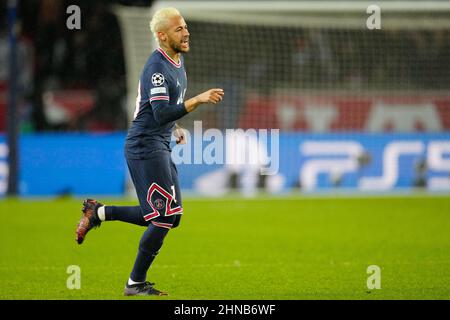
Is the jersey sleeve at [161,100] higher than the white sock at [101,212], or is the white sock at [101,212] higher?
the jersey sleeve at [161,100]

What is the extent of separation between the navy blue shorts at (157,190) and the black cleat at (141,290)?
473mm

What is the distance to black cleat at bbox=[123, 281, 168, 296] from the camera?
7.01 m

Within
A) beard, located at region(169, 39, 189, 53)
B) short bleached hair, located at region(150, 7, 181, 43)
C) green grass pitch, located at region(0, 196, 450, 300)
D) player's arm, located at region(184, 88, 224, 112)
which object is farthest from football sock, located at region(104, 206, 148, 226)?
short bleached hair, located at region(150, 7, 181, 43)

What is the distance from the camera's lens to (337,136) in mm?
17562

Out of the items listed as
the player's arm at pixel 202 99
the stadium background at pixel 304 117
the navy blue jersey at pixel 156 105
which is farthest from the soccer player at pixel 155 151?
the stadium background at pixel 304 117

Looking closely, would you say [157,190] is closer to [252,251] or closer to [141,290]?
[141,290]

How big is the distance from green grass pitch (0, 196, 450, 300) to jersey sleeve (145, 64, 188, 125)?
136cm

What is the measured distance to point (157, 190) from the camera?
6.96 m

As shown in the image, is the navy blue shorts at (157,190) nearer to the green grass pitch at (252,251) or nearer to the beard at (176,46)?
the green grass pitch at (252,251)

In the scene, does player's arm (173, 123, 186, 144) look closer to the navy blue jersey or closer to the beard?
the navy blue jersey

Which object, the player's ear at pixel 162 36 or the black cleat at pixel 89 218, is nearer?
the player's ear at pixel 162 36

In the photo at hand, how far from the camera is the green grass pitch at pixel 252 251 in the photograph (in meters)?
7.54
